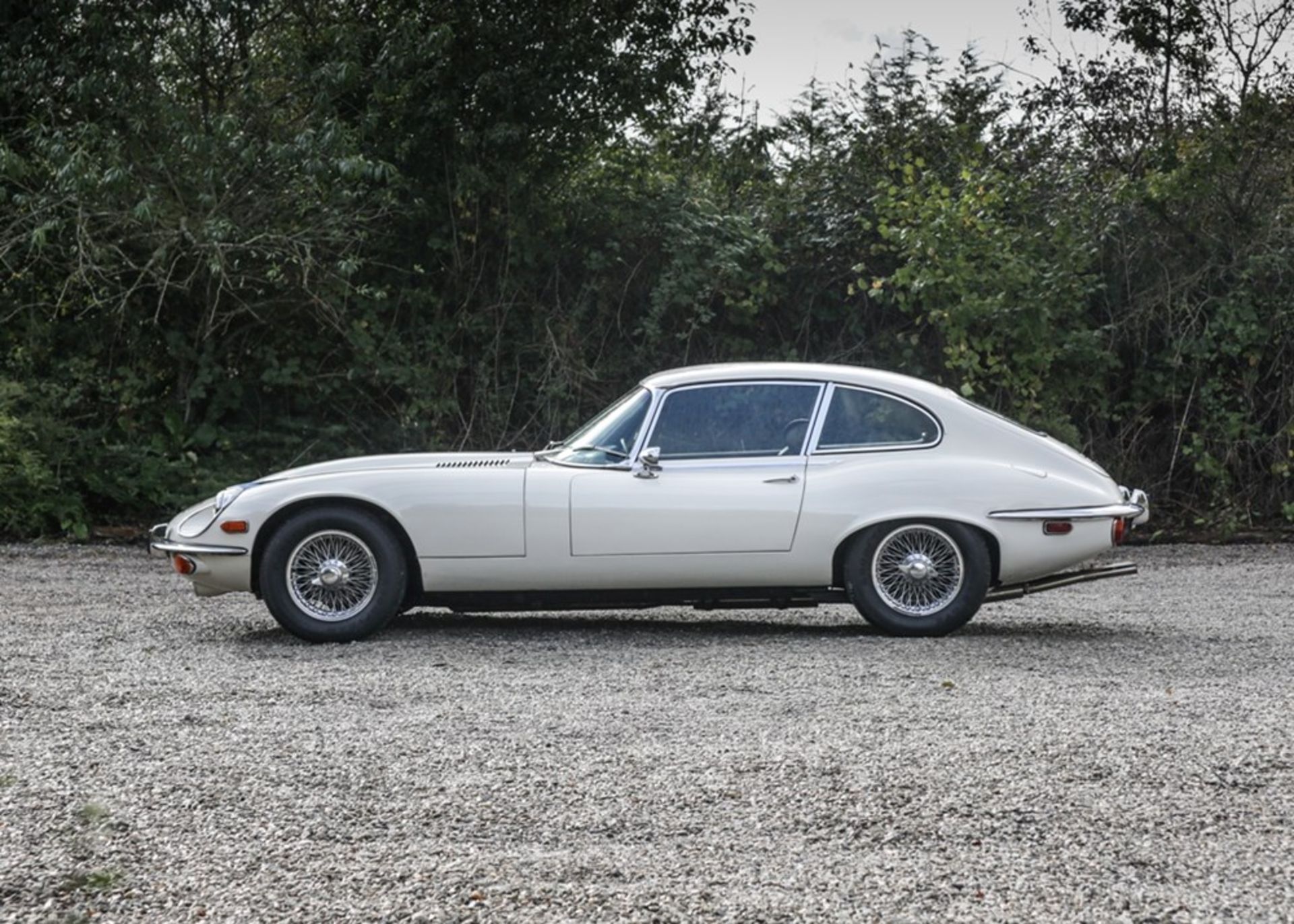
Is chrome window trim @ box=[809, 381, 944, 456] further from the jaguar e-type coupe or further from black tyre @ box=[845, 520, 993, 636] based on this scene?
black tyre @ box=[845, 520, 993, 636]

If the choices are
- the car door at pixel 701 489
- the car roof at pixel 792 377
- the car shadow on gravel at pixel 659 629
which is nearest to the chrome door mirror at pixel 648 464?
the car door at pixel 701 489

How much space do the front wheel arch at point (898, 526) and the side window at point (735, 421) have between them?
51 centimetres

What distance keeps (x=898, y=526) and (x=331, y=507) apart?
2.69m

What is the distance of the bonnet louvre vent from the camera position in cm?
804

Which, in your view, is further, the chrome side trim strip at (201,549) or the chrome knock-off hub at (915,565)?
the chrome knock-off hub at (915,565)

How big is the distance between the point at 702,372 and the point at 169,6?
25.9 feet

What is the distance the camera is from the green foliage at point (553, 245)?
13750 mm

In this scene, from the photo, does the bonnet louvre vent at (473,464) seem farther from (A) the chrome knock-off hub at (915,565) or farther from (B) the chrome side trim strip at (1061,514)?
(B) the chrome side trim strip at (1061,514)

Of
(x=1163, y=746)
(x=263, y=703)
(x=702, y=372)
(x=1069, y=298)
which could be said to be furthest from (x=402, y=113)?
(x=1163, y=746)

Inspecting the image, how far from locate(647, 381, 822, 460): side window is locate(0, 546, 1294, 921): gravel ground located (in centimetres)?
95

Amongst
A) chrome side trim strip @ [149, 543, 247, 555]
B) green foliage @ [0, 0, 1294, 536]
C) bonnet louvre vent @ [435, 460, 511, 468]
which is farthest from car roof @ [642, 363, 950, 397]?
green foliage @ [0, 0, 1294, 536]

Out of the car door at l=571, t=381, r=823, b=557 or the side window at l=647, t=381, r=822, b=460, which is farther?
the side window at l=647, t=381, r=822, b=460

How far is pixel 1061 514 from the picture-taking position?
26.0ft

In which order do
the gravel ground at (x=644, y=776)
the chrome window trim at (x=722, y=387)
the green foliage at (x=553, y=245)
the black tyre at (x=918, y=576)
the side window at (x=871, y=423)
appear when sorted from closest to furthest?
the gravel ground at (x=644, y=776) → the black tyre at (x=918, y=576) → the chrome window trim at (x=722, y=387) → the side window at (x=871, y=423) → the green foliage at (x=553, y=245)
